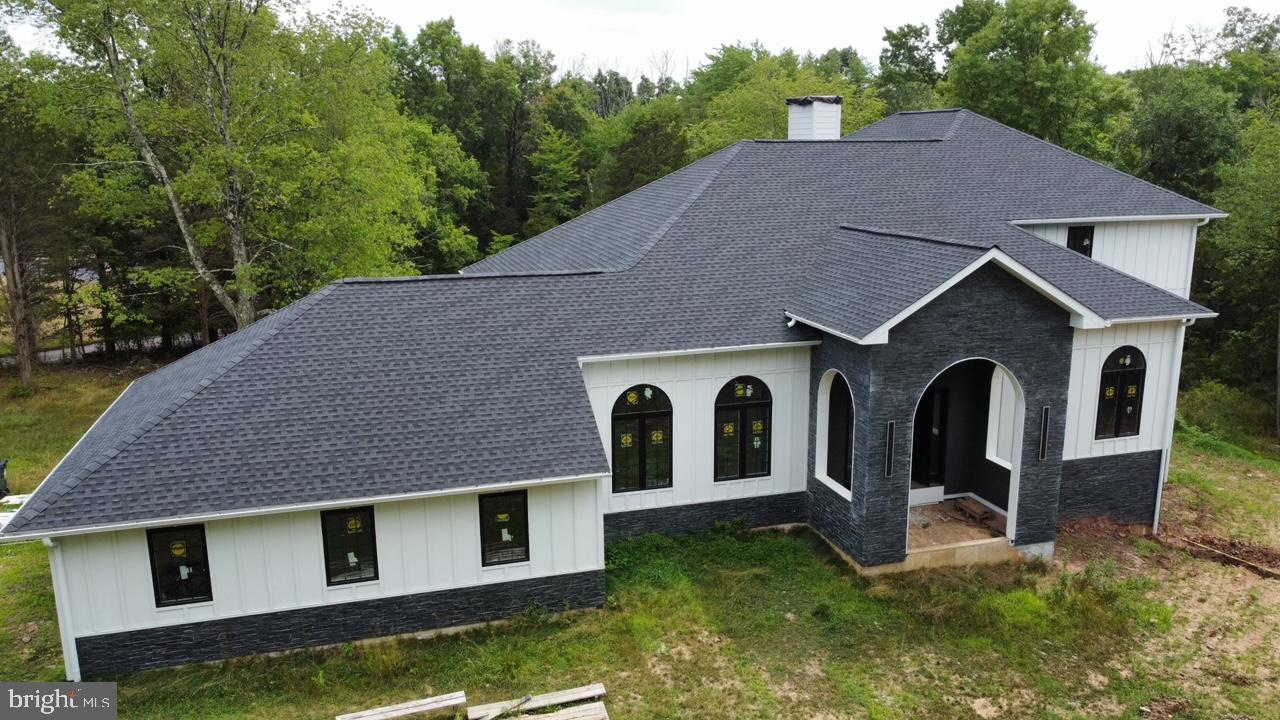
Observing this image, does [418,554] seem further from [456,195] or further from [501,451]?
[456,195]

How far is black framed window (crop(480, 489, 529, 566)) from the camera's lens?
12.4m

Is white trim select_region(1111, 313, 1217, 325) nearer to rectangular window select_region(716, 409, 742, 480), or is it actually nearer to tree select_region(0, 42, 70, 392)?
rectangular window select_region(716, 409, 742, 480)

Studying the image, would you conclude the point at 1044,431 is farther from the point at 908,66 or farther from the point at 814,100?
the point at 908,66

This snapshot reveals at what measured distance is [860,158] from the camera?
1955 centimetres

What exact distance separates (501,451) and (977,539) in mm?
8655

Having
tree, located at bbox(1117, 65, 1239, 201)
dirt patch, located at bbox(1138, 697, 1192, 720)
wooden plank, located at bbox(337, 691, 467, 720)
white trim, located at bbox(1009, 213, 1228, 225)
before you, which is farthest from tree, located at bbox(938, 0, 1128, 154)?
wooden plank, located at bbox(337, 691, 467, 720)

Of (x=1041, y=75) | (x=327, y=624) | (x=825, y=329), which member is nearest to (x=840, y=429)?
(x=825, y=329)

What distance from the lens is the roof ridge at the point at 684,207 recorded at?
16.2 meters

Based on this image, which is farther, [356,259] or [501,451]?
[356,259]

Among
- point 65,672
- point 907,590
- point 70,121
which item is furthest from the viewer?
point 70,121

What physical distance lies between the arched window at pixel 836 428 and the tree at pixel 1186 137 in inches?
960

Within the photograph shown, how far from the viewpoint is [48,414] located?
26.5m

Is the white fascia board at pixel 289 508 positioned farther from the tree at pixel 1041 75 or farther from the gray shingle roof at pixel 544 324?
the tree at pixel 1041 75

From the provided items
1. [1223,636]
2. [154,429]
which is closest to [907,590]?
[1223,636]
